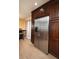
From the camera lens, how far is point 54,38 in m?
4.32

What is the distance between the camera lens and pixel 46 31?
497cm

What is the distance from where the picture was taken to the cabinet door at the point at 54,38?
162 inches

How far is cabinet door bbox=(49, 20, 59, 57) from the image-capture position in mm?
4125

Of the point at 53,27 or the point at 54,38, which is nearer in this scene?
the point at 54,38

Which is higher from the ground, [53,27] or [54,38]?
[53,27]
